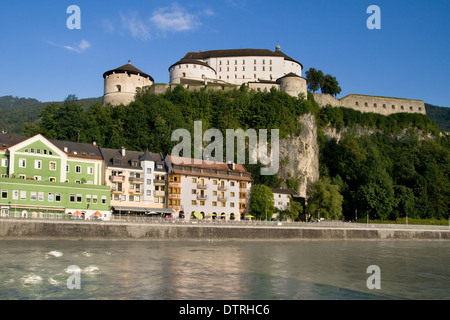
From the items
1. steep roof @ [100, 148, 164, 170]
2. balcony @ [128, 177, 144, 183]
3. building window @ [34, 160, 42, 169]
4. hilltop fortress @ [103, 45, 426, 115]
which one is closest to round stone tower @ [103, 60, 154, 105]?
hilltop fortress @ [103, 45, 426, 115]

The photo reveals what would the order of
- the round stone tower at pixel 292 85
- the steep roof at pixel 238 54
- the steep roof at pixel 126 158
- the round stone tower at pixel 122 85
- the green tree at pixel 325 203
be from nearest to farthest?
1. the steep roof at pixel 126 158
2. the green tree at pixel 325 203
3. the round stone tower at pixel 122 85
4. the round stone tower at pixel 292 85
5. the steep roof at pixel 238 54

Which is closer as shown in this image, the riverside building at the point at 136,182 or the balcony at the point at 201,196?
the riverside building at the point at 136,182

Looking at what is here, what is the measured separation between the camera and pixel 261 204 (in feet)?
204

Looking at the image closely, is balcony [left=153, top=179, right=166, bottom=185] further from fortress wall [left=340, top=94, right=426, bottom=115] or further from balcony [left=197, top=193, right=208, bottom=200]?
fortress wall [left=340, top=94, right=426, bottom=115]

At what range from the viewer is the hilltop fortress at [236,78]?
8706cm

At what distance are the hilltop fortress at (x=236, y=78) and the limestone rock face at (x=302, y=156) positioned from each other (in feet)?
27.5

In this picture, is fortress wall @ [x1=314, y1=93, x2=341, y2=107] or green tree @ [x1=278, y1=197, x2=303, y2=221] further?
fortress wall @ [x1=314, y1=93, x2=341, y2=107]

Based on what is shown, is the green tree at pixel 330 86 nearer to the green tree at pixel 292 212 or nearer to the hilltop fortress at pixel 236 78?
the hilltop fortress at pixel 236 78

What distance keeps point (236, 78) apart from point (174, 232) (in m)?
61.0

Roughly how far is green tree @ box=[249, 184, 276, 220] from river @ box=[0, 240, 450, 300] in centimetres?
2150

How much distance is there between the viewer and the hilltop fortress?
3428 inches

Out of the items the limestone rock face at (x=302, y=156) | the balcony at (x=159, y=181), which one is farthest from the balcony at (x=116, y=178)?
the limestone rock face at (x=302, y=156)

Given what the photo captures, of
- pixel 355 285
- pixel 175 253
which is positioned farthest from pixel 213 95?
pixel 355 285

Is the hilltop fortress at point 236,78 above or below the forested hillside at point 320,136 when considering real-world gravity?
above
